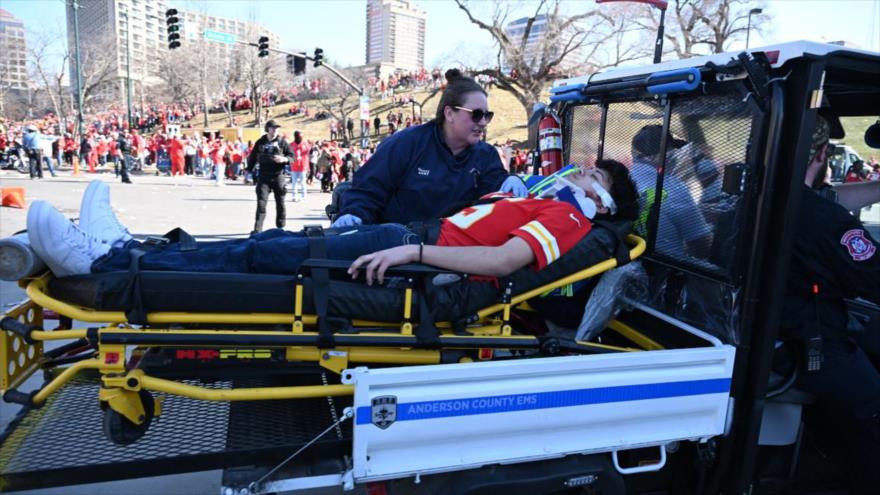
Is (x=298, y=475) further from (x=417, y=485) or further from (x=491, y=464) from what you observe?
(x=491, y=464)

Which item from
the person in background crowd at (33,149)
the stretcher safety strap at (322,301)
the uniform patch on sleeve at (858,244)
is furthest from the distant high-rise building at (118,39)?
the uniform patch on sleeve at (858,244)

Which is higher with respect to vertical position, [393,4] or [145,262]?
[393,4]

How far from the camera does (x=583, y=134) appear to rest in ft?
12.9

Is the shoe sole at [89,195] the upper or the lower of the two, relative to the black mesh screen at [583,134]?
lower

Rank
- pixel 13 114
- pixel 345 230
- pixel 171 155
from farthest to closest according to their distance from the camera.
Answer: pixel 13 114 → pixel 171 155 → pixel 345 230

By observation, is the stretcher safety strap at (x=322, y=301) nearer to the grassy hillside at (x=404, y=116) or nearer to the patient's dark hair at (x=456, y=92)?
the patient's dark hair at (x=456, y=92)

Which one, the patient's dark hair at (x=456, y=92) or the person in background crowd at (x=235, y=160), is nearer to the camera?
the patient's dark hair at (x=456, y=92)

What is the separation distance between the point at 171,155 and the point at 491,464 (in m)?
26.1

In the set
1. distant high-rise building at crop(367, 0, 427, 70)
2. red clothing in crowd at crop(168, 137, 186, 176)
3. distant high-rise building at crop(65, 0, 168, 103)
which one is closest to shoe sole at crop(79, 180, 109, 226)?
red clothing in crowd at crop(168, 137, 186, 176)

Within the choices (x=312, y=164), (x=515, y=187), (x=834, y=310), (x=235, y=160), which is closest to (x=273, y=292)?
(x=515, y=187)

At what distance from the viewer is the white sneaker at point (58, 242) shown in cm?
218

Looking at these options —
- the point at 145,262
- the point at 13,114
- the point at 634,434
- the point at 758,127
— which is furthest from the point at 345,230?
the point at 13,114

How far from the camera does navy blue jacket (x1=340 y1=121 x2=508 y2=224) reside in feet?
12.7

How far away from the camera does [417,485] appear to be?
240cm
